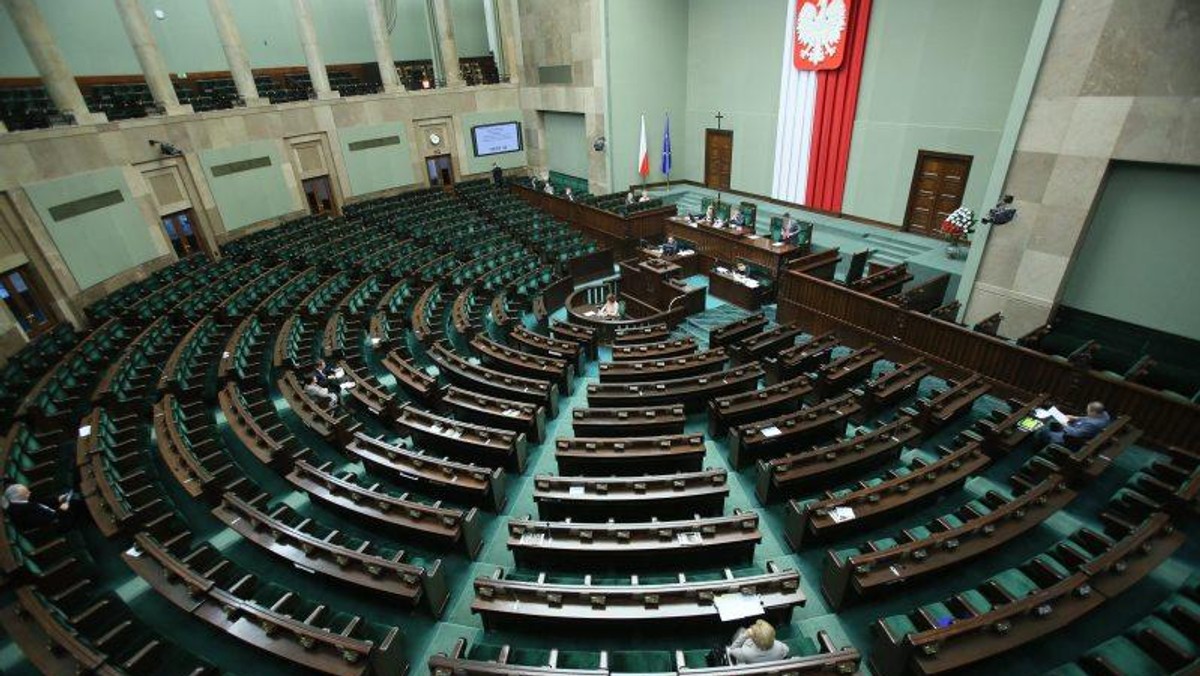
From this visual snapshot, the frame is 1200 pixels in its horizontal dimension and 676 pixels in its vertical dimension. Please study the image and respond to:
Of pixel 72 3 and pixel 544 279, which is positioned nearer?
pixel 544 279

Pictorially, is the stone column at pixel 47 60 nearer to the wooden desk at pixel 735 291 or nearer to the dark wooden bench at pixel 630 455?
the dark wooden bench at pixel 630 455

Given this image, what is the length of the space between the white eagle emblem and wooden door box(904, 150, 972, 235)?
4.12 metres

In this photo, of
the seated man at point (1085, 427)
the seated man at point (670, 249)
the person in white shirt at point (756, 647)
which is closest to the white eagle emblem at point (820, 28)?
the seated man at point (670, 249)

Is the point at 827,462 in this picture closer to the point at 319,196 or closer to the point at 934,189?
the point at 934,189

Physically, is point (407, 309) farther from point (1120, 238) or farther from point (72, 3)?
point (72, 3)

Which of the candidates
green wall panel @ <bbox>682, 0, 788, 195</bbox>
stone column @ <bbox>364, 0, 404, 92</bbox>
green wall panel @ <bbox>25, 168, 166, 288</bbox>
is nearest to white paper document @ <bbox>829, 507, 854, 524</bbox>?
green wall panel @ <bbox>682, 0, 788, 195</bbox>

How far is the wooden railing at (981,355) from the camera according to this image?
21.8 ft

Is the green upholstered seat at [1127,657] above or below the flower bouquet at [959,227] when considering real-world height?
below

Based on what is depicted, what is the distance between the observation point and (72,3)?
1577 cm

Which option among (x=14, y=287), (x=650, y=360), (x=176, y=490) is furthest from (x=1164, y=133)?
(x=14, y=287)

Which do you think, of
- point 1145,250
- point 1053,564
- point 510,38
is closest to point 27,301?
point 1053,564

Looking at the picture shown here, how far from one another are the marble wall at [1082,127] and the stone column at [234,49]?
19.6 metres

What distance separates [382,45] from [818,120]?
49.4 feet

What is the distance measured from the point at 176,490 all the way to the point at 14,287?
7931 mm
